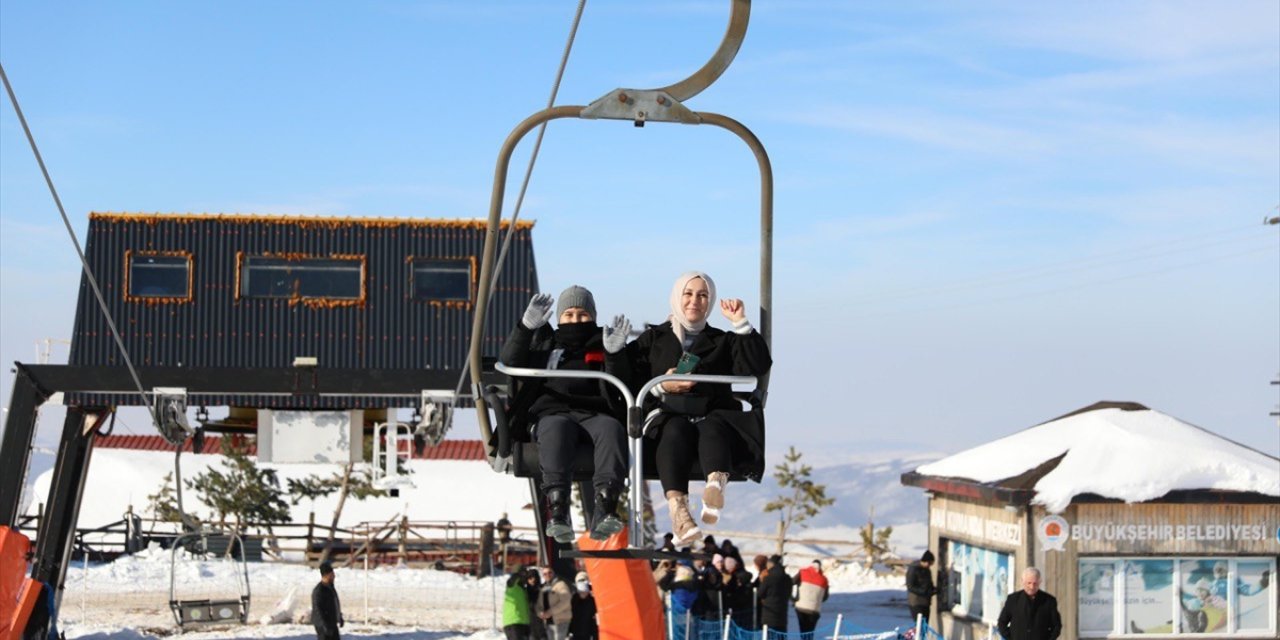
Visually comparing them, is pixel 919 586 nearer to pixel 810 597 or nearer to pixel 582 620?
pixel 810 597

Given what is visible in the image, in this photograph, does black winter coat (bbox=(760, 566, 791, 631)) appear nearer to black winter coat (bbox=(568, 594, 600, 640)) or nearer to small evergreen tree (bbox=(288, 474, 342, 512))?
black winter coat (bbox=(568, 594, 600, 640))

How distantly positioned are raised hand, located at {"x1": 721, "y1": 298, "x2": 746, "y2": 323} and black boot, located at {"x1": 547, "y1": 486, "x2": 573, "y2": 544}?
3.79 feet

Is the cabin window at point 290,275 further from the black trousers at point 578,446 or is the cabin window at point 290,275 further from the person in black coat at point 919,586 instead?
the black trousers at point 578,446

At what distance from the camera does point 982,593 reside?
919 inches

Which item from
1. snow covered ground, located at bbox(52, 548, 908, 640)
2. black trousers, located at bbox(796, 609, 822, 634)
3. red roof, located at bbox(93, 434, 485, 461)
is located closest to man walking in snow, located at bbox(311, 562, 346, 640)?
snow covered ground, located at bbox(52, 548, 908, 640)

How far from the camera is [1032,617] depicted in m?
16.7

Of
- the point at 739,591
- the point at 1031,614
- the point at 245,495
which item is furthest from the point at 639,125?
the point at 245,495

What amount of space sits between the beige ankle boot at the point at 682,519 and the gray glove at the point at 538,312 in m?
1.05

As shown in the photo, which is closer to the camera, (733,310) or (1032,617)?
(733,310)

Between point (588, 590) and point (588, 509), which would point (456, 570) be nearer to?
point (588, 590)

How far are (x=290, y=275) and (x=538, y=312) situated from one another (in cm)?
2562

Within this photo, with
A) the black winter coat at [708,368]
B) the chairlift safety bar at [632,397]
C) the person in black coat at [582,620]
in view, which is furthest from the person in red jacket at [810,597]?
the chairlift safety bar at [632,397]

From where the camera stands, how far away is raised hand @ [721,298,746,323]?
8656 millimetres

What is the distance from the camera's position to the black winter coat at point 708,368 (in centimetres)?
862
